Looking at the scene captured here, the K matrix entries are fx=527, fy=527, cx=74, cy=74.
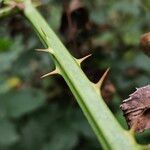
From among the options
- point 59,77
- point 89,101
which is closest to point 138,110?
point 89,101

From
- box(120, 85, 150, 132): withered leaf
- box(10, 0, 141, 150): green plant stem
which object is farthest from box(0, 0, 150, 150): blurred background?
box(120, 85, 150, 132): withered leaf

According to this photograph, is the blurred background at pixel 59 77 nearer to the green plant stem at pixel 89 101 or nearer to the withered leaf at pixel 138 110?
the green plant stem at pixel 89 101

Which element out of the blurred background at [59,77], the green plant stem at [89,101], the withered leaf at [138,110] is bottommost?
the blurred background at [59,77]

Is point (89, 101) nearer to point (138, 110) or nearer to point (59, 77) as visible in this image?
point (138, 110)

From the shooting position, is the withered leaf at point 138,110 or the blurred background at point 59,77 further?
the blurred background at point 59,77

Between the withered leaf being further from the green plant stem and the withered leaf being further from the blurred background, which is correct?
the blurred background

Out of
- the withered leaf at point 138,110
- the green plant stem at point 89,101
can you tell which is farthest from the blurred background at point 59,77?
the withered leaf at point 138,110
